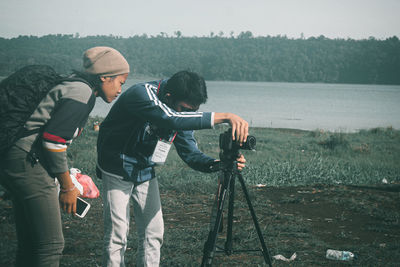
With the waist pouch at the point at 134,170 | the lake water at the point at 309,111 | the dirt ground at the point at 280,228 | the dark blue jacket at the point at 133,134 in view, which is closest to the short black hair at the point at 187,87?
the dark blue jacket at the point at 133,134

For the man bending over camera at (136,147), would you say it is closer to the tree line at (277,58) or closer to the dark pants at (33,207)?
the dark pants at (33,207)

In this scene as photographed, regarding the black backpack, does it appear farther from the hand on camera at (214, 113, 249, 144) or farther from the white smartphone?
the hand on camera at (214, 113, 249, 144)

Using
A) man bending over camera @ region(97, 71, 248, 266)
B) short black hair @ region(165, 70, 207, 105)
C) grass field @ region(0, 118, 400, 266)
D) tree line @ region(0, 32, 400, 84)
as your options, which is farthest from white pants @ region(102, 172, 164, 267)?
tree line @ region(0, 32, 400, 84)

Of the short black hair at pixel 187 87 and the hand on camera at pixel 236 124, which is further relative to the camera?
the short black hair at pixel 187 87

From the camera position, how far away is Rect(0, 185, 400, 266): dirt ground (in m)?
3.82

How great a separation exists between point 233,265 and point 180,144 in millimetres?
1260

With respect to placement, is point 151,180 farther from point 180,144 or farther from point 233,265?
point 233,265

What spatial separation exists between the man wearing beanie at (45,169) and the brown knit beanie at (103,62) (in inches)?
4.3

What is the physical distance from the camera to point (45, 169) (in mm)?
2195

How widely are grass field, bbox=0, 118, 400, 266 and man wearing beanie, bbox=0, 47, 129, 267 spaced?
1.49 meters

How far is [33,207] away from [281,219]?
3573 millimetres

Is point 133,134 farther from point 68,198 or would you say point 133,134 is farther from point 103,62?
point 68,198

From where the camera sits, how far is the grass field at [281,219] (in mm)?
3887

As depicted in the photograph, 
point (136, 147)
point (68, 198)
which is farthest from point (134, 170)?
point (68, 198)
